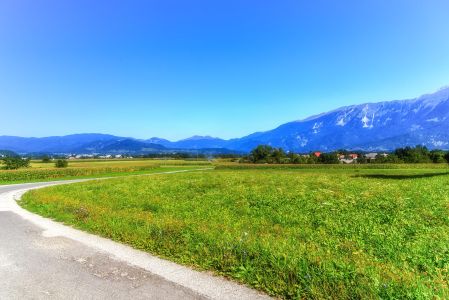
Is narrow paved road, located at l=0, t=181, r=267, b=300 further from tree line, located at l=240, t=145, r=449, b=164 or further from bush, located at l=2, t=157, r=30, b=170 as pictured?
tree line, located at l=240, t=145, r=449, b=164

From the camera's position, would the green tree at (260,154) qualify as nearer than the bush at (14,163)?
No

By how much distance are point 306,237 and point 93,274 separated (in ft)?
23.4

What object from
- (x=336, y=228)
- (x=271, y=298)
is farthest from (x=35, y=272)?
(x=336, y=228)

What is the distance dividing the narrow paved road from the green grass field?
667 millimetres

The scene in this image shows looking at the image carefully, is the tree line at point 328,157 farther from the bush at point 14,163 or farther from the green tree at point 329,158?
the bush at point 14,163

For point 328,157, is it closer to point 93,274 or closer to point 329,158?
point 329,158

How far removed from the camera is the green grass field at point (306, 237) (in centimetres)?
673

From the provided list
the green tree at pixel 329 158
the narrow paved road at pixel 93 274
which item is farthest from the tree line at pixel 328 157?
the narrow paved road at pixel 93 274

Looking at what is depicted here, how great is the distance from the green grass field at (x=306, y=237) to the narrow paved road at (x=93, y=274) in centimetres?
67

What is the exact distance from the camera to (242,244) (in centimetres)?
897

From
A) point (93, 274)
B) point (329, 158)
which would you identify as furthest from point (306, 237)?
point (329, 158)

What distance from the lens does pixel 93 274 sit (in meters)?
8.32

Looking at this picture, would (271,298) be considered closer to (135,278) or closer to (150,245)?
(135,278)

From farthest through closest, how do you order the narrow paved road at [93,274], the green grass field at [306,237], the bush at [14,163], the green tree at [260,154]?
the green tree at [260,154]
the bush at [14,163]
the narrow paved road at [93,274]
the green grass field at [306,237]
